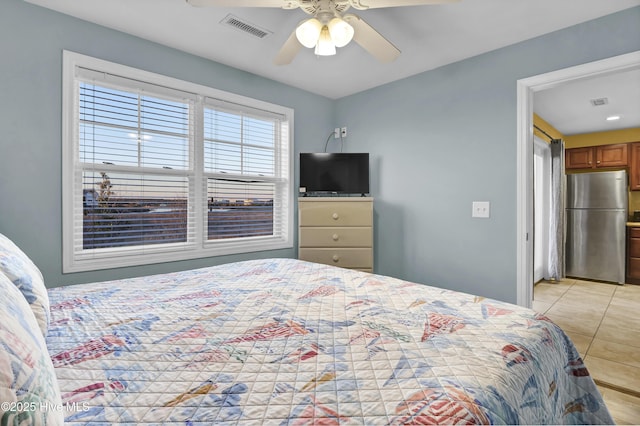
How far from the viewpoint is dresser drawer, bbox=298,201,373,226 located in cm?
318

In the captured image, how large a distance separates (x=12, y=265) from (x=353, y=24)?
182 cm

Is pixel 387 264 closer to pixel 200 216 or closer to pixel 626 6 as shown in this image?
pixel 200 216

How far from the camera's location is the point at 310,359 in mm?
904

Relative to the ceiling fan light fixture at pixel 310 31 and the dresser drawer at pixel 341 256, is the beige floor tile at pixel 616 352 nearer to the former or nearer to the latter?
the dresser drawer at pixel 341 256

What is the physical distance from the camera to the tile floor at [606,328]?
2.06 m

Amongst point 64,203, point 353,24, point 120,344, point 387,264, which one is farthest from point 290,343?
point 387,264

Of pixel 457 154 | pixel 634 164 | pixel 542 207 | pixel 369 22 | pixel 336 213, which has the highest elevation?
pixel 369 22

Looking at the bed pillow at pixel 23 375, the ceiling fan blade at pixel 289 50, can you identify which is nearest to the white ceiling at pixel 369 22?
the ceiling fan blade at pixel 289 50

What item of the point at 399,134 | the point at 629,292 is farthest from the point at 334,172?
the point at 629,292

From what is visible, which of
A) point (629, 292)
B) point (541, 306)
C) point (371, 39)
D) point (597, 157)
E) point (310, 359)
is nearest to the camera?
point (310, 359)

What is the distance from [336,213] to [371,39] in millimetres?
1668

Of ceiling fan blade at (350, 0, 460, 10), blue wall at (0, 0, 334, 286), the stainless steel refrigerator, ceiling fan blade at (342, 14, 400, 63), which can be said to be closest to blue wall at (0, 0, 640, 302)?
blue wall at (0, 0, 334, 286)

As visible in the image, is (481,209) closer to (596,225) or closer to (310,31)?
(310,31)

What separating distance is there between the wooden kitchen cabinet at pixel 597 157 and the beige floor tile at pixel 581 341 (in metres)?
3.82
